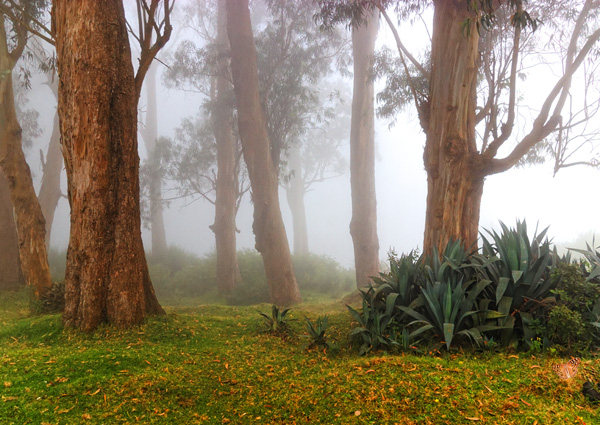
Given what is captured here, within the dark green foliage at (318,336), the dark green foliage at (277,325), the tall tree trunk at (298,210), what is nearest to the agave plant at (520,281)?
the dark green foliage at (318,336)

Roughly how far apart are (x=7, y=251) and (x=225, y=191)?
7.06m

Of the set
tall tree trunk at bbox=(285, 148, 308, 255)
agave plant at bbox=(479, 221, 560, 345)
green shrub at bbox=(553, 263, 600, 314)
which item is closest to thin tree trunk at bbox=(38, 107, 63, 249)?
tall tree trunk at bbox=(285, 148, 308, 255)

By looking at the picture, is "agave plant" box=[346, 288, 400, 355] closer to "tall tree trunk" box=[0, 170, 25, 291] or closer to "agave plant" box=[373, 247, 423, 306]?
"agave plant" box=[373, 247, 423, 306]

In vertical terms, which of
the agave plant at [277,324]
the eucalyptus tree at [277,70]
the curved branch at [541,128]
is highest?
the eucalyptus tree at [277,70]

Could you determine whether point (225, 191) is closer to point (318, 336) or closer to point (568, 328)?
point (318, 336)

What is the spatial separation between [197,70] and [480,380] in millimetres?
16435

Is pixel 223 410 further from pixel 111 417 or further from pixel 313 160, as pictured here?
pixel 313 160

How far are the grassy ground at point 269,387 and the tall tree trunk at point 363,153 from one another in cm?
892

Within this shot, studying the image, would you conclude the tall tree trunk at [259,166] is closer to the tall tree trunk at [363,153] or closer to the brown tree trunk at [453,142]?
the tall tree trunk at [363,153]

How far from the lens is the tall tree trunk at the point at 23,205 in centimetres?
803

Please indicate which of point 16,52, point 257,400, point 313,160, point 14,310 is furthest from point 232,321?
point 313,160

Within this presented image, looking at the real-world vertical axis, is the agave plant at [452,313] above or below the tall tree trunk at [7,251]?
below

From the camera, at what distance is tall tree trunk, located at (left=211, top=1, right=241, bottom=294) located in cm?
1422

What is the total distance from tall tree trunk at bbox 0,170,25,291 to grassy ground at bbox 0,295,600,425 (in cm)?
658
